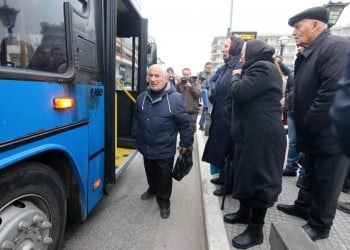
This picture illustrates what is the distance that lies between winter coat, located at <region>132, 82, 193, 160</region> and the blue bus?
1.17ft

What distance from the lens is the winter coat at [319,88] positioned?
190 centimetres

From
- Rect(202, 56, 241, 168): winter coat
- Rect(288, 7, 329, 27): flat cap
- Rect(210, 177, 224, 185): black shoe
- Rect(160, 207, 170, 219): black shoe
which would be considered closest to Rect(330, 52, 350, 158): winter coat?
Rect(288, 7, 329, 27): flat cap

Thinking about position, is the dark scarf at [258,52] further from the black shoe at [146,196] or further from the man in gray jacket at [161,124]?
the black shoe at [146,196]

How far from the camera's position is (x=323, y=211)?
2.13 meters

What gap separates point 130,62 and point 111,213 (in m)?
2.44

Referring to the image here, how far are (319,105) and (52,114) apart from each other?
6.11ft

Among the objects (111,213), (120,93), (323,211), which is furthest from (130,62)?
(323,211)

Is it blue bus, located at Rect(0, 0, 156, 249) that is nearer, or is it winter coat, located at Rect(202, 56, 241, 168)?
blue bus, located at Rect(0, 0, 156, 249)

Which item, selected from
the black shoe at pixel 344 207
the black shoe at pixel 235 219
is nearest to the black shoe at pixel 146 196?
the black shoe at pixel 235 219

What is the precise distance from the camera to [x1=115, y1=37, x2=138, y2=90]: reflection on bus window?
4051 millimetres

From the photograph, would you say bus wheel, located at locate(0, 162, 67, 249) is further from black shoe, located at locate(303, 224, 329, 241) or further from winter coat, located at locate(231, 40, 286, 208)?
black shoe, located at locate(303, 224, 329, 241)

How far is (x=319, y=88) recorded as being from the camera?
2004 mm

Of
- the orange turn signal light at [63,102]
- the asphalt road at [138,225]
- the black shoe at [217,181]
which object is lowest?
the asphalt road at [138,225]

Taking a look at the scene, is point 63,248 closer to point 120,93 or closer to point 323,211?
point 323,211
